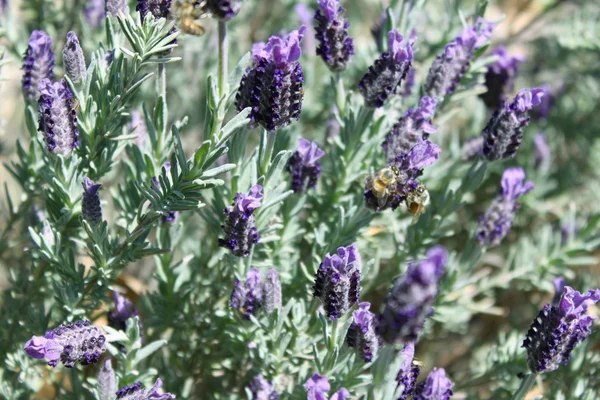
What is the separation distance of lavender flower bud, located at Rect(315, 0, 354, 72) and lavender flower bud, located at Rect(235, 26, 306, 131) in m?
0.24

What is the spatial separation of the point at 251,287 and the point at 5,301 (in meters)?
0.79

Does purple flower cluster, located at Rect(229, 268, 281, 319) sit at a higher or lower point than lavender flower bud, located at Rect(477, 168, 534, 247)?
lower

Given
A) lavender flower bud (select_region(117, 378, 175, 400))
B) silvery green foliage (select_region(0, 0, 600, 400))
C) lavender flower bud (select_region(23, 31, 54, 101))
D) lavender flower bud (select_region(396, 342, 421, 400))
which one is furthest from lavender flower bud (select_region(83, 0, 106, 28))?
lavender flower bud (select_region(396, 342, 421, 400))

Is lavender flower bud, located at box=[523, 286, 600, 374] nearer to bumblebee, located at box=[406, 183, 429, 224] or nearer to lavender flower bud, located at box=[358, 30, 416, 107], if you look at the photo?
bumblebee, located at box=[406, 183, 429, 224]

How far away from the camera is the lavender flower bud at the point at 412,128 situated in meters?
1.77

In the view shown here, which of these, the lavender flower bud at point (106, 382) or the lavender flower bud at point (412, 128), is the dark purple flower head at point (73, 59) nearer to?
the lavender flower bud at point (106, 382)

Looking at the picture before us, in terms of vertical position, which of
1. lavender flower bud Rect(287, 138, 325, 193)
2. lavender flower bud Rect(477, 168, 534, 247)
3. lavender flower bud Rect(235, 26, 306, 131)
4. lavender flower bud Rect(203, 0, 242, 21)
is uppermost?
lavender flower bud Rect(203, 0, 242, 21)

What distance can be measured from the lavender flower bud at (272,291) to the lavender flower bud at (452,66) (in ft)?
2.36

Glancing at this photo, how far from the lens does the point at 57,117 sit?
1.56m

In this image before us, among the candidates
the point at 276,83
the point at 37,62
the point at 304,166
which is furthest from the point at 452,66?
the point at 37,62

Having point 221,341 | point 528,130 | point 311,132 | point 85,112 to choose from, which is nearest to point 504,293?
point 528,130

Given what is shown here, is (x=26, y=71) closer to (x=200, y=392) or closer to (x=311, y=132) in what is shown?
(x=200, y=392)

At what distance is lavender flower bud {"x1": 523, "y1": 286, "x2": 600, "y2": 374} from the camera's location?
1.55 meters

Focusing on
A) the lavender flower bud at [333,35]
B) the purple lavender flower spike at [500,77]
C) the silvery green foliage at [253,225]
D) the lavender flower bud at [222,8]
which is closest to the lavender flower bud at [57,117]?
the silvery green foliage at [253,225]
